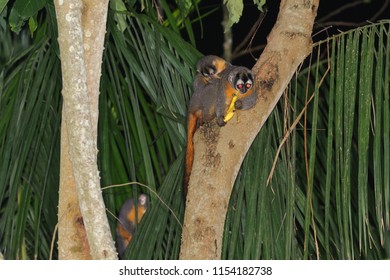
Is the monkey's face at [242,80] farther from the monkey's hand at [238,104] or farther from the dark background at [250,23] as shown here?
the dark background at [250,23]

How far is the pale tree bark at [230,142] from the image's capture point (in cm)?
162

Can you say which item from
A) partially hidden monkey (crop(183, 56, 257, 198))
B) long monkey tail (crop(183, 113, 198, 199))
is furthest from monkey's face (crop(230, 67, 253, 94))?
long monkey tail (crop(183, 113, 198, 199))

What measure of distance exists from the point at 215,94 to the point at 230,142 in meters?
0.64

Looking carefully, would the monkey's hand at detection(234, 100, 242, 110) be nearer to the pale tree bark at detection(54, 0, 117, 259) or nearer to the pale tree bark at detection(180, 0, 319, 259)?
the pale tree bark at detection(180, 0, 319, 259)

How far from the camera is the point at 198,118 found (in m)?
2.19

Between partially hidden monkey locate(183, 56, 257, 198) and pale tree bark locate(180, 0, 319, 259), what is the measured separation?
76mm

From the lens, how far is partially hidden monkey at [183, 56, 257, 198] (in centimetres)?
199

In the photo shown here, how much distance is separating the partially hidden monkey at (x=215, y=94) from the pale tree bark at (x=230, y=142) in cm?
8

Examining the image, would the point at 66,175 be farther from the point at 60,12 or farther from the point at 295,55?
the point at 295,55

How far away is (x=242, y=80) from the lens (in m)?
2.07

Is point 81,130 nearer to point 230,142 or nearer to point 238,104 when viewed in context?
point 230,142

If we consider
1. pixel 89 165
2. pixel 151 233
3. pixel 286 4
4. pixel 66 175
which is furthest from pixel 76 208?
pixel 286 4

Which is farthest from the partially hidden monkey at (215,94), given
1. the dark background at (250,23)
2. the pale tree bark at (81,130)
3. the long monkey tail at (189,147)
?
the dark background at (250,23)

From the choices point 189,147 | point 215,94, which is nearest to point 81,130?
point 189,147
